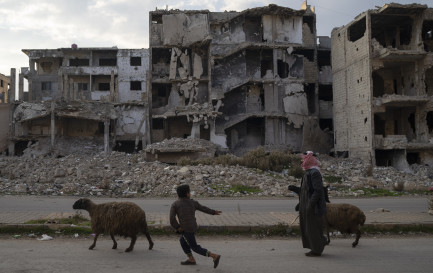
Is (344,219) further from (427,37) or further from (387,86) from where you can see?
(427,37)

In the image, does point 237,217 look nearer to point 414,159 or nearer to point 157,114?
point 414,159

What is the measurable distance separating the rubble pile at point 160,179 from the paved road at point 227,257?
407 inches

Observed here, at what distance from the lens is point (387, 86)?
110ft

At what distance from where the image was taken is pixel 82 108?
36406 millimetres

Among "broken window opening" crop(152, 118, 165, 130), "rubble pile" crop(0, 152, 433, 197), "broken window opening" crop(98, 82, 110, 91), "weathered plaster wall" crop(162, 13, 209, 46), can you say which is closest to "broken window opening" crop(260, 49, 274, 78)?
"weathered plaster wall" crop(162, 13, 209, 46)

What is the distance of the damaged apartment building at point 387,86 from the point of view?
29578 millimetres

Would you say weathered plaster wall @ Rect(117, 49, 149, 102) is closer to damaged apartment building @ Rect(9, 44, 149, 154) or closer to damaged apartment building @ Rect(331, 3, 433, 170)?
damaged apartment building @ Rect(9, 44, 149, 154)

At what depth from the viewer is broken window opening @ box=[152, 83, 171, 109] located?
138 ft

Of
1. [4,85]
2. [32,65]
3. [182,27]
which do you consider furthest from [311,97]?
[4,85]

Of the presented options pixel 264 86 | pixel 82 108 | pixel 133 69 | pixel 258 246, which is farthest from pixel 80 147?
pixel 258 246

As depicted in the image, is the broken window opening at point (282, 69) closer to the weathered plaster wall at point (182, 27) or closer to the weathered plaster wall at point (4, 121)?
the weathered plaster wall at point (182, 27)

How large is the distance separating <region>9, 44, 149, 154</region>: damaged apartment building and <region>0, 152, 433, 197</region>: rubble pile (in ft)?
33.5

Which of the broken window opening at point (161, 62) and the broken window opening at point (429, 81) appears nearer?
the broken window opening at point (429, 81)

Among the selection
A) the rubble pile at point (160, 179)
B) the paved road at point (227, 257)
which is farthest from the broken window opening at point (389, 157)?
the paved road at point (227, 257)
